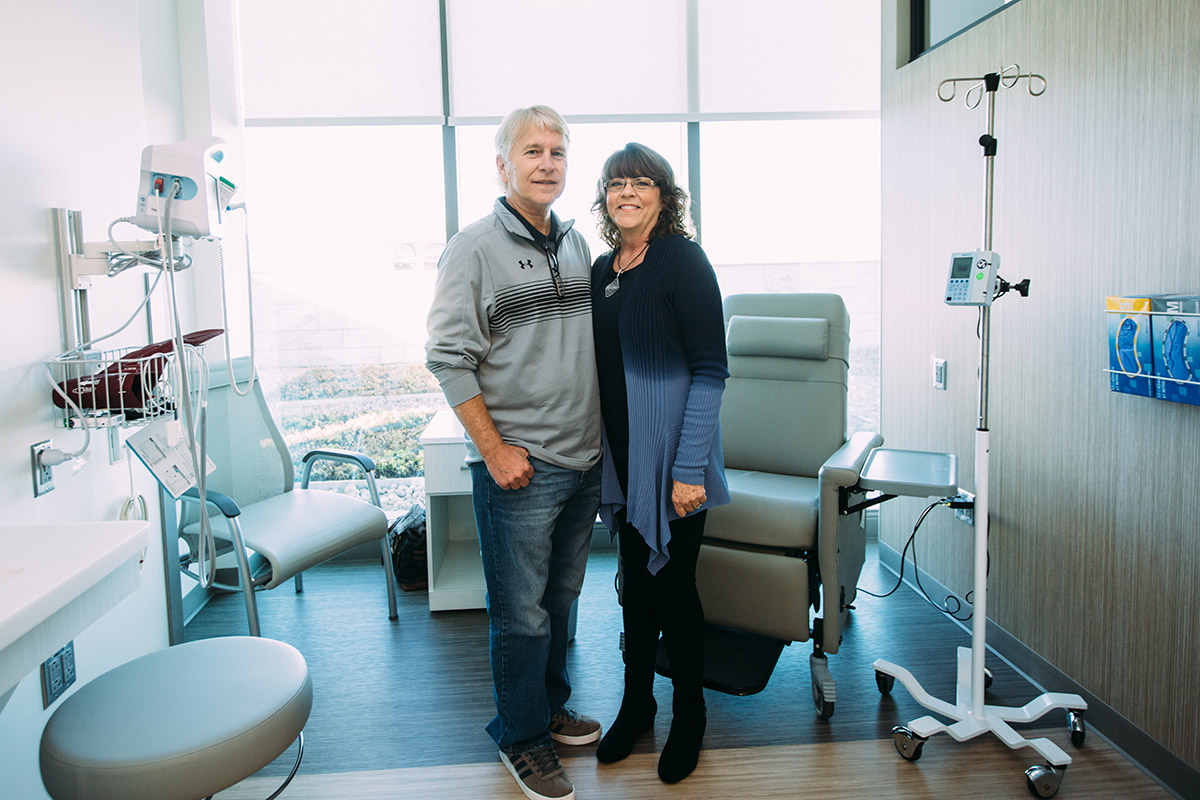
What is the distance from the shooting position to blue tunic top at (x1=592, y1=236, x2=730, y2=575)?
1771 mm

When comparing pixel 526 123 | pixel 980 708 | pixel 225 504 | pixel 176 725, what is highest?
pixel 526 123

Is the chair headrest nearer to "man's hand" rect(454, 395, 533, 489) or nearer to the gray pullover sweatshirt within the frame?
the gray pullover sweatshirt

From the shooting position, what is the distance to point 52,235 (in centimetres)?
171

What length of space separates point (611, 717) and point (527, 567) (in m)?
0.65

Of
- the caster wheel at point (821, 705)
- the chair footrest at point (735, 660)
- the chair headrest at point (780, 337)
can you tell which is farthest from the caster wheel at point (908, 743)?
the chair headrest at point (780, 337)

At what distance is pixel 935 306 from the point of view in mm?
2789

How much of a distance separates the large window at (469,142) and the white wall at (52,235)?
1251 millimetres

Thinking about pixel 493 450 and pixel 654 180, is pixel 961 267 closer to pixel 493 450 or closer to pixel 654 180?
pixel 654 180

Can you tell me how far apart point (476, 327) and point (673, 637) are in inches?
34.6

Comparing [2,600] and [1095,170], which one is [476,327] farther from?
[1095,170]

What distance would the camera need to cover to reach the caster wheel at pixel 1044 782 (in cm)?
178

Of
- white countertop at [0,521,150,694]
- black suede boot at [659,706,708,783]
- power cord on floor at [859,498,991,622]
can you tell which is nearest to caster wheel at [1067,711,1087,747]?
power cord on floor at [859,498,991,622]

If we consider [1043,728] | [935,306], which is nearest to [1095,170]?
[935,306]

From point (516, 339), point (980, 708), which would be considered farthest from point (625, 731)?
point (516, 339)
